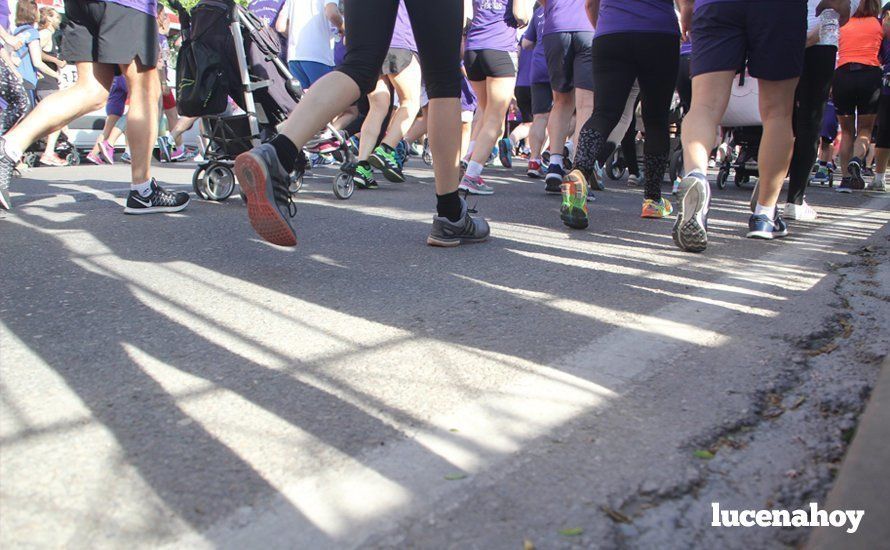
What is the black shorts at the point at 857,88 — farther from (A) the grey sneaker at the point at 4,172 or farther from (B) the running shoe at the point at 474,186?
(A) the grey sneaker at the point at 4,172

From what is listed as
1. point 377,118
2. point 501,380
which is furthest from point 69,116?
point 501,380

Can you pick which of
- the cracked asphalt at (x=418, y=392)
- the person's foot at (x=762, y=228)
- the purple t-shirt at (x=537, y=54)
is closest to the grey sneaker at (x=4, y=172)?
the cracked asphalt at (x=418, y=392)

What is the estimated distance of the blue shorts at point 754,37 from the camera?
374 centimetres

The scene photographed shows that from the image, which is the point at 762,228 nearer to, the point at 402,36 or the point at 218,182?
the point at 402,36

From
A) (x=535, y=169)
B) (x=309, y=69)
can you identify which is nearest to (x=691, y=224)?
(x=309, y=69)

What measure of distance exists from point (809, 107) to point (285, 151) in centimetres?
345

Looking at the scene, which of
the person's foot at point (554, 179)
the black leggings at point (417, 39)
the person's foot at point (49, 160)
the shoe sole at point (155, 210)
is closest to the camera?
the black leggings at point (417, 39)

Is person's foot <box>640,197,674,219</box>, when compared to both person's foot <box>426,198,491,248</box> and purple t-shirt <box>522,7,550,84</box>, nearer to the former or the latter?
person's foot <box>426,198,491,248</box>

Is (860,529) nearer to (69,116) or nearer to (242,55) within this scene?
(69,116)

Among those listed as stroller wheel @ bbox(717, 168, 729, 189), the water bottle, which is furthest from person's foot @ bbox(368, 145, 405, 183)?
stroller wheel @ bbox(717, 168, 729, 189)

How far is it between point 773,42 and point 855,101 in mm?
5448

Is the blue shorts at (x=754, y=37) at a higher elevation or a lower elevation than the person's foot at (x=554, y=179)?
higher

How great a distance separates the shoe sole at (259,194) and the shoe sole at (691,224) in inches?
74.6

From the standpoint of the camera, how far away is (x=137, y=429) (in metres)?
1.61
